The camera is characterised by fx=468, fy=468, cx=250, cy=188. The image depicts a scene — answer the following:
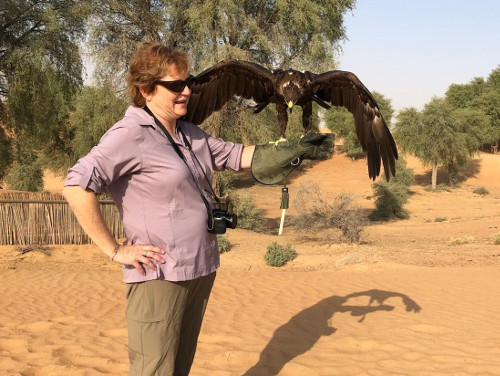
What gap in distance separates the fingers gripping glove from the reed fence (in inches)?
380

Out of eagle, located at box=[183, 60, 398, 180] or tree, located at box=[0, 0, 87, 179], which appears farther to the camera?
tree, located at box=[0, 0, 87, 179]

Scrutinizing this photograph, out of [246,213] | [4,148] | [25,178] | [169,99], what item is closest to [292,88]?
[169,99]

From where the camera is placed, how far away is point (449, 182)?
32.6 meters

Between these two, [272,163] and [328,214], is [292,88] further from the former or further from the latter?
[328,214]

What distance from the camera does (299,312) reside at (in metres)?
6.36

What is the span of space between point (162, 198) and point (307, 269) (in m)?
8.19

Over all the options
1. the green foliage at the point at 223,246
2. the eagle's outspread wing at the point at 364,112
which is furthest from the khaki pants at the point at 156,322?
the green foliage at the point at 223,246

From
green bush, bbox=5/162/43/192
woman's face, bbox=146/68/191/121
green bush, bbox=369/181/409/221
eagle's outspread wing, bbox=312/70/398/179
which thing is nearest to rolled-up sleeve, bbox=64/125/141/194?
woman's face, bbox=146/68/191/121

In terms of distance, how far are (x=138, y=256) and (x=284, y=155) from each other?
91cm

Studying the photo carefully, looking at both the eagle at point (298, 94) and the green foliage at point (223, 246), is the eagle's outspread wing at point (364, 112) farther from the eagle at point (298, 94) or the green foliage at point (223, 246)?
the green foliage at point (223, 246)

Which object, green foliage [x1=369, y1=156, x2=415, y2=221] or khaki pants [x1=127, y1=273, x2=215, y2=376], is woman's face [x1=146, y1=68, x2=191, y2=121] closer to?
khaki pants [x1=127, y1=273, x2=215, y2=376]

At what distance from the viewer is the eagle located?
342cm

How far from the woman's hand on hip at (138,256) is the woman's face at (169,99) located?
1.98 ft

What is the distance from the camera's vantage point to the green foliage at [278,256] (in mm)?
10258
